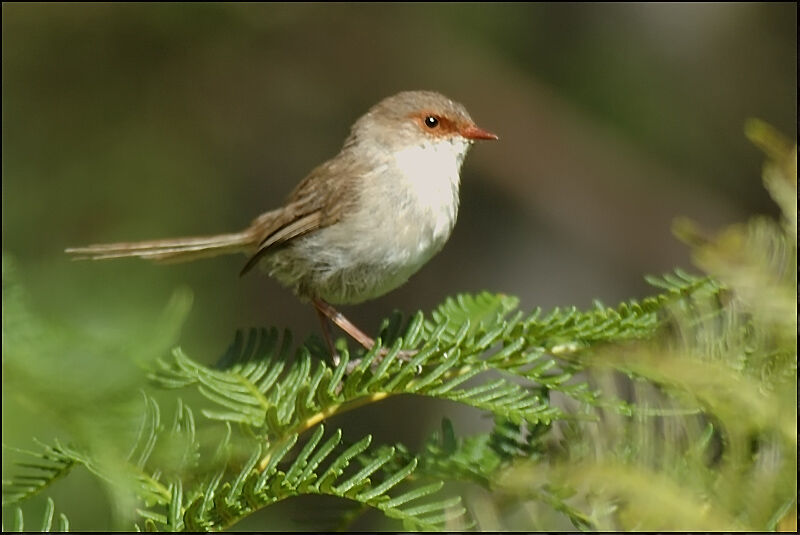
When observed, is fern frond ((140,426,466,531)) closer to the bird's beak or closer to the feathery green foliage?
the feathery green foliage

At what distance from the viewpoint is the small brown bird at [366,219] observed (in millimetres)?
3090

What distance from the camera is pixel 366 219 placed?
3176mm

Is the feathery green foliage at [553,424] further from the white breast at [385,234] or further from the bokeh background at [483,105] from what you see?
the bokeh background at [483,105]

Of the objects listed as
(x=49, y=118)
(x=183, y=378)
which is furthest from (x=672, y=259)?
(x=183, y=378)

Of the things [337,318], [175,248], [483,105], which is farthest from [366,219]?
[483,105]

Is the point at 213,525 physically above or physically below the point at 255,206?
above

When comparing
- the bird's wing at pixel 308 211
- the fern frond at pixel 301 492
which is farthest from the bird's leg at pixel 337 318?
the fern frond at pixel 301 492

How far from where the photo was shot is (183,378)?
155 cm

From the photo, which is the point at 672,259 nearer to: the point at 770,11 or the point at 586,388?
the point at 770,11

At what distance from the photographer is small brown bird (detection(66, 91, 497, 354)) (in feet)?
10.1

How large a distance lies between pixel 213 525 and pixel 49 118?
4331mm

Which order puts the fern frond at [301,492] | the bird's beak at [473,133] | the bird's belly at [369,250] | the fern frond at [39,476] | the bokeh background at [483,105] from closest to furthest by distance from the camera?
the fern frond at [301,492] → the fern frond at [39,476] → the bird's belly at [369,250] → the bird's beak at [473,133] → the bokeh background at [483,105]

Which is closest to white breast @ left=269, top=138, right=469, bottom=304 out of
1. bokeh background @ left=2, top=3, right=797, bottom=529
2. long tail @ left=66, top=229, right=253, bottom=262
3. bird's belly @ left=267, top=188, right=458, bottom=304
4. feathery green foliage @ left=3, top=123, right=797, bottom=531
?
bird's belly @ left=267, top=188, right=458, bottom=304

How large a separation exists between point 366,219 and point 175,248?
723mm
